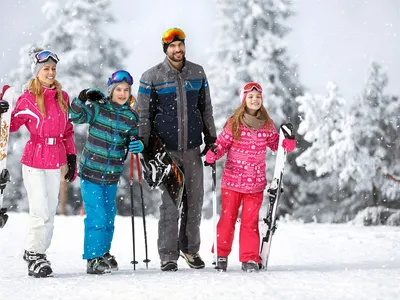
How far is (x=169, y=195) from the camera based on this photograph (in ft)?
20.2

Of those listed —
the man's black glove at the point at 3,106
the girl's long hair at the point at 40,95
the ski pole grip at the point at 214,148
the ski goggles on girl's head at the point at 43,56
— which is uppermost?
the ski goggles on girl's head at the point at 43,56

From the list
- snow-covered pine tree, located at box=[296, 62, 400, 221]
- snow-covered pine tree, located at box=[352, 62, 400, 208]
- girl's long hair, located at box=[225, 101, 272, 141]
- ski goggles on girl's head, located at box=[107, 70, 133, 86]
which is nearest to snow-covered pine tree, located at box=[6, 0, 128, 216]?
snow-covered pine tree, located at box=[296, 62, 400, 221]

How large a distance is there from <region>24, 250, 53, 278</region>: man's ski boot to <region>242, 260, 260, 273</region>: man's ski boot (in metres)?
1.88

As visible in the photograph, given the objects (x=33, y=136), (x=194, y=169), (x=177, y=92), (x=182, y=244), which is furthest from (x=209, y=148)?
(x=33, y=136)

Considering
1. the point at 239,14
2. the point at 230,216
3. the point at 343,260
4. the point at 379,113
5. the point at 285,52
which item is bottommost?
the point at 343,260

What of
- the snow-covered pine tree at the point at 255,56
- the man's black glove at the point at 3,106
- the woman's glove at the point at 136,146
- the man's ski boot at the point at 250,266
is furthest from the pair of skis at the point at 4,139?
the snow-covered pine tree at the point at 255,56

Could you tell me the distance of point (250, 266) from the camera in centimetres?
590

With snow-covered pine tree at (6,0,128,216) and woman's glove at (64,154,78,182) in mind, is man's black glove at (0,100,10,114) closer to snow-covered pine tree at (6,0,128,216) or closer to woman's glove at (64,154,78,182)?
woman's glove at (64,154,78,182)

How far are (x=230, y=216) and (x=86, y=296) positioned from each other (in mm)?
2031

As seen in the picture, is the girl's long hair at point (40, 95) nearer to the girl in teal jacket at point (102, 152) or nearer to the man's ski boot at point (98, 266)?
the girl in teal jacket at point (102, 152)

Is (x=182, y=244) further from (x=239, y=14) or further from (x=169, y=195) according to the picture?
(x=239, y=14)

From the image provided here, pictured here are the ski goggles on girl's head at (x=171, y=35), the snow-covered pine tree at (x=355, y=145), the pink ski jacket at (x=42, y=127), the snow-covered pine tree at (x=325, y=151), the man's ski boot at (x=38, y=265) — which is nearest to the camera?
the man's ski boot at (x=38, y=265)

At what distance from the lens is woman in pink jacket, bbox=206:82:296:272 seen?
240 inches

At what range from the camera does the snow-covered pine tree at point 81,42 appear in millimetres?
22109
